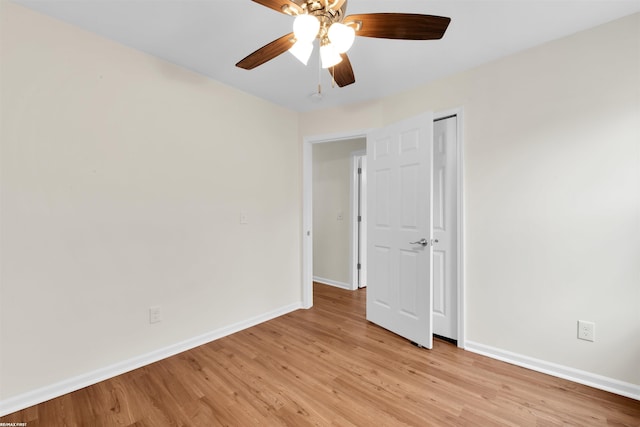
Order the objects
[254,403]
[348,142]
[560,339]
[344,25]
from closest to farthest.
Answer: [344,25]
[254,403]
[560,339]
[348,142]

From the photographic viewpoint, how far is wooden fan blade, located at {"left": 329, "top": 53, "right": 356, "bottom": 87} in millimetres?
1496

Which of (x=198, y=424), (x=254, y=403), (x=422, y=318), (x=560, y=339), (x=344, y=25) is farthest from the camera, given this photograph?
(x=422, y=318)

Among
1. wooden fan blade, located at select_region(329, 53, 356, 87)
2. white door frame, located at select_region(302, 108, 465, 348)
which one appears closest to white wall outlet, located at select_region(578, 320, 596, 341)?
white door frame, located at select_region(302, 108, 465, 348)

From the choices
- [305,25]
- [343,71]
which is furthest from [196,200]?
[305,25]

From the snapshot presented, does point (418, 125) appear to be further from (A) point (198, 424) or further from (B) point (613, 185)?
(A) point (198, 424)

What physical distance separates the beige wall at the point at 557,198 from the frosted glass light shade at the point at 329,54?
1593 millimetres

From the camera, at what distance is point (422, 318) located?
241 centimetres

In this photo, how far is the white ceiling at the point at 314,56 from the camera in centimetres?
162

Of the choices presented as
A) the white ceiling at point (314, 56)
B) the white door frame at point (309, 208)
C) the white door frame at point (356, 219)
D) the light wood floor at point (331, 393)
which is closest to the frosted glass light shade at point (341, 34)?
the white ceiling at point (314, 56)

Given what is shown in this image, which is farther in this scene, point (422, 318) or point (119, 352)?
point (422, 318)

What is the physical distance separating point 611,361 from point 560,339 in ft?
0.86

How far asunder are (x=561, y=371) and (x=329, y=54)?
2618 mm

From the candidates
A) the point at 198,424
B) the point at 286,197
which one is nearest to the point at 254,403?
the point at 198,424

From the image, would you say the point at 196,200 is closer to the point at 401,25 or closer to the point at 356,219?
the point at 401,25
